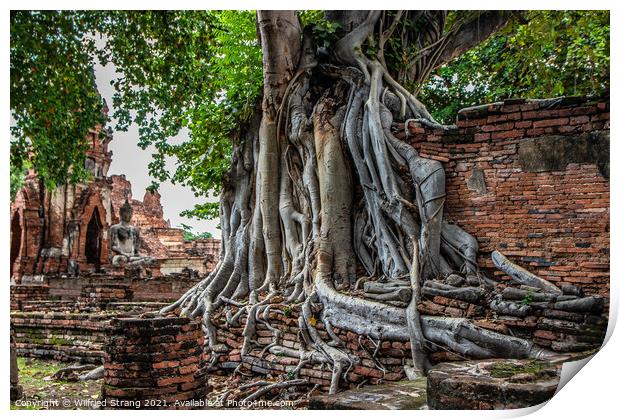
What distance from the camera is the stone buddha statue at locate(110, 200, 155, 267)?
1207 cm

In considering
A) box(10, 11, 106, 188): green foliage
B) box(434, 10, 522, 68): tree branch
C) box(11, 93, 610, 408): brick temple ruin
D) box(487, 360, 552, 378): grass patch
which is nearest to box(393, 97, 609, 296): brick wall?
box(11, 93, 610, 408): brick temple ruin

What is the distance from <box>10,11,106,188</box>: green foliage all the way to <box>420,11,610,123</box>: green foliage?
3.87 m

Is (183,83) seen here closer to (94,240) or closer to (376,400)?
(376,400)

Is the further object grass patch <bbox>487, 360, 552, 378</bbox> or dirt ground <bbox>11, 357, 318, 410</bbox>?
dirt ground <bbox>11, 357, 318, 410</bbox>

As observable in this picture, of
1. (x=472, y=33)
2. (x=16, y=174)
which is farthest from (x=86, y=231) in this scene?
(x=472, y=33)

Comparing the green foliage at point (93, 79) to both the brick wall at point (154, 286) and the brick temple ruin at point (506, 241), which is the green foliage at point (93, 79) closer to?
the brick temple ruin at point (506, 241)

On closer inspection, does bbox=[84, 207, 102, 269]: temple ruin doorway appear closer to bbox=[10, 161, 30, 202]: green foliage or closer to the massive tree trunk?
bbox=[10, 161, 30, 202]: green foliage

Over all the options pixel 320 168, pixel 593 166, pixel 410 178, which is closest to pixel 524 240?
pixel 593 166

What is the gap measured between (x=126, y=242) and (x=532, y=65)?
341 inches

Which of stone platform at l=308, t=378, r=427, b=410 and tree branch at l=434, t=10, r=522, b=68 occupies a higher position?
tree branch at l=434, t=10, r=522, b=68

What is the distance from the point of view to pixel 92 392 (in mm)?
4988

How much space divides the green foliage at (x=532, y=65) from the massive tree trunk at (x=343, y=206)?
0.56 meters

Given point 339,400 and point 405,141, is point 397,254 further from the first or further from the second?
point 339,400

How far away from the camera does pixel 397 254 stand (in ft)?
18.0
